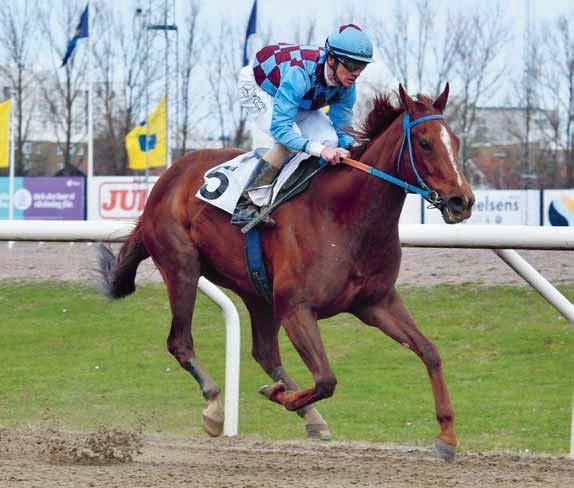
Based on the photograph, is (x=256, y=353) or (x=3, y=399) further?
(x=3, y=399)

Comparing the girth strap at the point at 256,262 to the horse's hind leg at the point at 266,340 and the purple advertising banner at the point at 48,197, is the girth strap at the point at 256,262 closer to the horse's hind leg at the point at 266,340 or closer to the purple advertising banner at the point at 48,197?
the horse's hind leg at the point at 266,340

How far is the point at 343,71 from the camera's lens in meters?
4.69

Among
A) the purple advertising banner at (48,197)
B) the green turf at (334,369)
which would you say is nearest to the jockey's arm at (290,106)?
the green turf at (334,369)

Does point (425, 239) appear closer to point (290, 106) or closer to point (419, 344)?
point (419, 344)

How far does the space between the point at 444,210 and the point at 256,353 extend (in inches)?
64.2

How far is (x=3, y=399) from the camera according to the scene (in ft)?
21.5

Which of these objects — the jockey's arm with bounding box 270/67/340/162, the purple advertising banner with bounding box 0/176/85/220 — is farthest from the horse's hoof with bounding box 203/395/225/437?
the purple advertising banner with bounding box 0/176/85/220

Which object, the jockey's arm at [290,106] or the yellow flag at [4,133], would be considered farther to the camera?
the yellow flag at [4,133]

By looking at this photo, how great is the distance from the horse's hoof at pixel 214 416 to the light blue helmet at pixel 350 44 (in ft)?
5.53

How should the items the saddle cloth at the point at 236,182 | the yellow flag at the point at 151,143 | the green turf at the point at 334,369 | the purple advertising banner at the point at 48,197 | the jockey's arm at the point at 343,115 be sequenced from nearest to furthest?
1. the saddle cloth at the point at 236,182
2. the jockey's arm at the point at 343,115
3. the green turf at the point at 334,369
4. the purple advertising banner at the point at 48,197
5. the yellow flag at the point at 151,143

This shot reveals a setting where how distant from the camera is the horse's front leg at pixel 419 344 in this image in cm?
448

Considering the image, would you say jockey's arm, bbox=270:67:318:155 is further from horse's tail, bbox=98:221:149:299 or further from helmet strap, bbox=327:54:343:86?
horse's tail, bbox=98:221:149:299

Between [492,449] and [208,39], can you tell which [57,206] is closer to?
[208,39]

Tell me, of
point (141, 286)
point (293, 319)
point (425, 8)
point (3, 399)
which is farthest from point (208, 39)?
point (293, 319)
